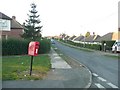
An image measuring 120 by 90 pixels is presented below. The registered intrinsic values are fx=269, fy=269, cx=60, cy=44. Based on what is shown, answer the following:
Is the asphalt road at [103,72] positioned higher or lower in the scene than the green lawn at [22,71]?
lower

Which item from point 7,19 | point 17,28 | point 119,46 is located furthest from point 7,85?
point 17,28

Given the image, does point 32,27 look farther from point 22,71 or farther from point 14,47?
point 22,71

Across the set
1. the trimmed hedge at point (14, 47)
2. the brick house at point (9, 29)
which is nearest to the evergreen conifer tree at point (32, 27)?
the brick house at point (9, 29)

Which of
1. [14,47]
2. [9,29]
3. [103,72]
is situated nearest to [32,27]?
[9,29]

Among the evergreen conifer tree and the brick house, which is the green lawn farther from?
the evergreen conifer tree

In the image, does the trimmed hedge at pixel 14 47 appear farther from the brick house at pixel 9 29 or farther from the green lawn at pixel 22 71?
the green lawn at pixel 22 71

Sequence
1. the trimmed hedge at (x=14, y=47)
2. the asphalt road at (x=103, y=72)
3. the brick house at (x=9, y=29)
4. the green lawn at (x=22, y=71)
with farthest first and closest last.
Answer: the brick house at (x=9, y=29) → the trimmed hedge at (x=14, y=47) → the green lawn at (x=22, y=71) → the asphalt road at (x=103, y=72)

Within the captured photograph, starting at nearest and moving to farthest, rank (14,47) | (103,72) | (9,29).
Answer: (103,72), (14,47), (9,29)

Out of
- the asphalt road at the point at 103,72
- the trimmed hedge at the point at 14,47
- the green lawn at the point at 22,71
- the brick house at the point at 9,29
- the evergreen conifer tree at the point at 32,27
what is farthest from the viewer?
the evergreen conifer tree at the point at 32,27

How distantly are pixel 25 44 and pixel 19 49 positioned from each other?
1.07 metres

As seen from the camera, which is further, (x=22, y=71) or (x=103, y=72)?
(x=103, y=72)

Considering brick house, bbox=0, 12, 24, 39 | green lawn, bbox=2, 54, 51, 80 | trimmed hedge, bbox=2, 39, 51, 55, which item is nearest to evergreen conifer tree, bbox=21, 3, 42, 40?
brick house, bbox=0, 12, 24, 39

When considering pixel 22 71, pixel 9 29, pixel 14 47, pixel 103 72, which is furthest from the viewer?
pixel 9 29

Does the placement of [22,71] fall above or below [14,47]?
below
